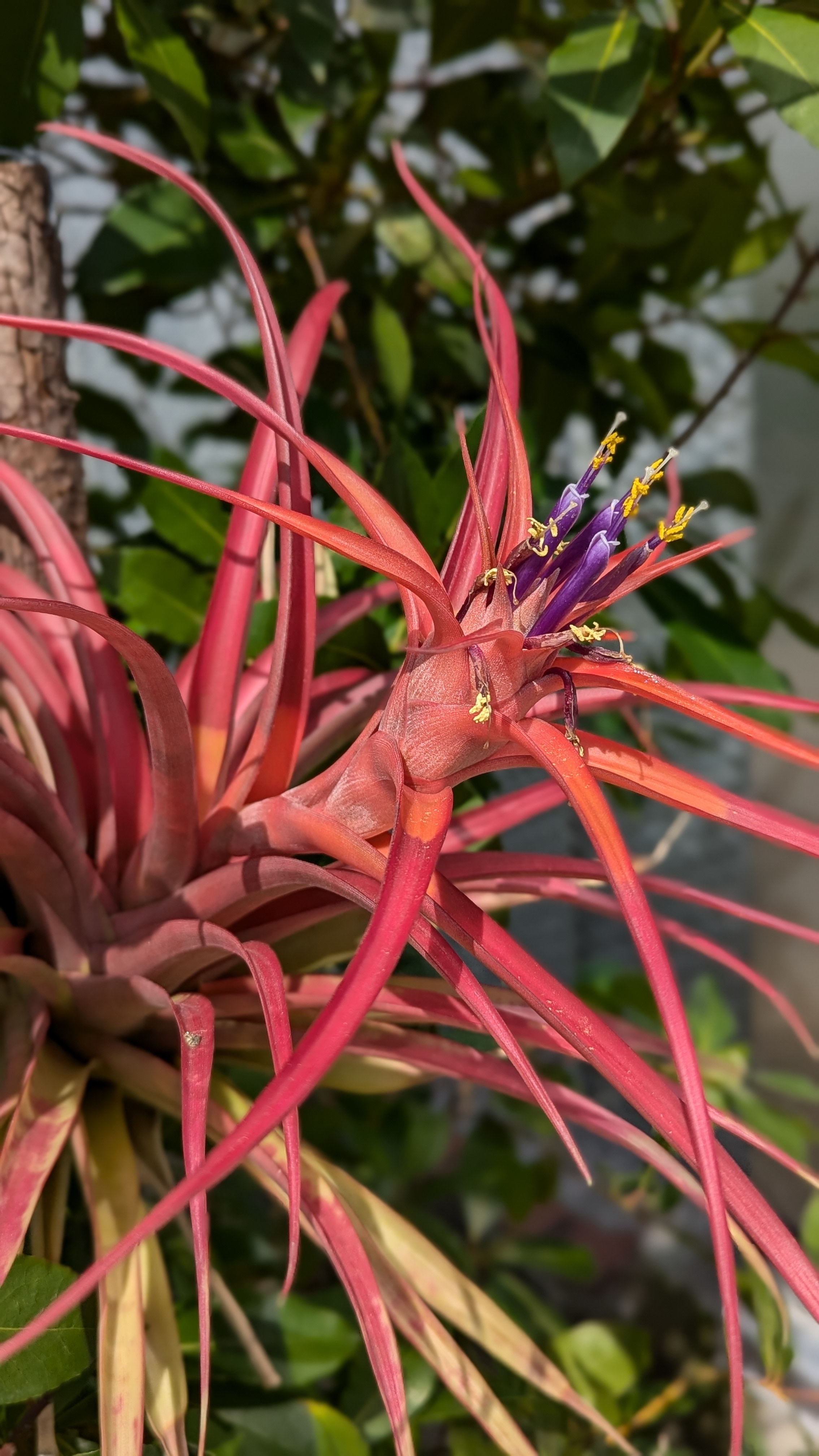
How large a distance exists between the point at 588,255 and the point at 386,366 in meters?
0.15

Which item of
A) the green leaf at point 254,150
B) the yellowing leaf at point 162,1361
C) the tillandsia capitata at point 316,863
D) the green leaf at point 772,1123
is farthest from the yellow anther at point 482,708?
the green leaf at point 772,1123

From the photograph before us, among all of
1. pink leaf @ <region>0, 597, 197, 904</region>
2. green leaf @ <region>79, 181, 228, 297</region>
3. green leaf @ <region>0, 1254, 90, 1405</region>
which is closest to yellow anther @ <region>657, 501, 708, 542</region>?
pink leaf @ <region>0, 597, 197, 904</region>

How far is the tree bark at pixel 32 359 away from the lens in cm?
37

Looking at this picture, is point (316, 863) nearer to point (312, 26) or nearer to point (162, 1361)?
point (162, 1361)

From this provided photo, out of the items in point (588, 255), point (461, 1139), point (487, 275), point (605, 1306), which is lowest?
point (605, 1306)

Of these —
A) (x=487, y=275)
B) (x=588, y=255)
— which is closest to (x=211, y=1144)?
(x=487, y=275)

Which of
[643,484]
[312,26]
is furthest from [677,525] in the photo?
[312,26]

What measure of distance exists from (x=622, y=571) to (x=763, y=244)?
0.45 m

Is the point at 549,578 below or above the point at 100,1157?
above

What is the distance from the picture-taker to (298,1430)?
38cm

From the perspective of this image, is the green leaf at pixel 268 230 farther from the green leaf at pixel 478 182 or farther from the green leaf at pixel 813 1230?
the green leaf at pixel 813 1230

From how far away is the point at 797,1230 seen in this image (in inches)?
32.1

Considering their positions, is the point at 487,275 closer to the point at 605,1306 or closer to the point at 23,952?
the point at 23,952

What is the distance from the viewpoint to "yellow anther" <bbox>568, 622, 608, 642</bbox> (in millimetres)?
219
